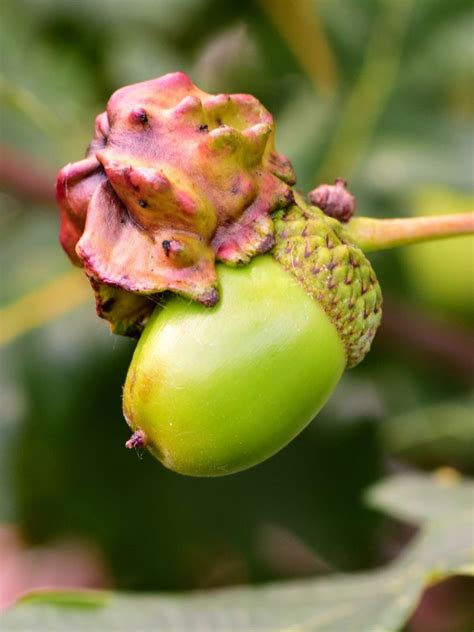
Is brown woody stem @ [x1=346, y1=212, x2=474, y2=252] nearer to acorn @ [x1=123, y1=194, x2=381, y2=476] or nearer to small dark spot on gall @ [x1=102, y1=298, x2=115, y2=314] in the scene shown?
acorn @ [x1=123, y1=194, x2=381, y2=476]

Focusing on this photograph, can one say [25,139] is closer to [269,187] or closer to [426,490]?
[426,490]

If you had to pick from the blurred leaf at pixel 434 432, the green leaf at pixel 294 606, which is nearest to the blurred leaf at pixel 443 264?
the blurred leaf at pixel 434 432

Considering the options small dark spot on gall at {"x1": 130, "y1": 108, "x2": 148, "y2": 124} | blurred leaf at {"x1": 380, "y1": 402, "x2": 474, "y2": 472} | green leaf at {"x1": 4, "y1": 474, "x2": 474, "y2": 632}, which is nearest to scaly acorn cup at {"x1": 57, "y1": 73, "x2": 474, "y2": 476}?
small dark spot on gall at {"x1": 130, "y1": 108, "x2": 148, "y2": 124}

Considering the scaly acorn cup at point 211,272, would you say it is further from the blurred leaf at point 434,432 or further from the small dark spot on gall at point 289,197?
the blurred leaf at point 434,432

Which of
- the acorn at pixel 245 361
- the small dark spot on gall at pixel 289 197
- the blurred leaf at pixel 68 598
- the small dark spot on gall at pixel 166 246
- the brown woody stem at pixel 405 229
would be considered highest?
the small dark spot on gall at pixel 289 197

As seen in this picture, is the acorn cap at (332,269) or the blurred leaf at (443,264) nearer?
the acorn cap at (332,269)

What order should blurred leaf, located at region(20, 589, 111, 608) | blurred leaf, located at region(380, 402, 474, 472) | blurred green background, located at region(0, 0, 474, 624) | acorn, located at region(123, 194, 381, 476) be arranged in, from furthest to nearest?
blurred green background, located at region(0, 0, 474, 624), blurred leaf, located at region(380, 402, 474, 472), blurred leaf, located at region(20, 589, 111, 608), acorn, located at region(123, 194, 381, 476)
